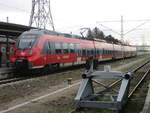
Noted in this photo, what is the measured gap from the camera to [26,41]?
789 inches

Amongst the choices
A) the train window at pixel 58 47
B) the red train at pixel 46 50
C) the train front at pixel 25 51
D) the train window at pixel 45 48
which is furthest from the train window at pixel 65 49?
the train front at pixel 25 51

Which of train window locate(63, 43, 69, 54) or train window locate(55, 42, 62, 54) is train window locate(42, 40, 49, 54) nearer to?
train window locate(55, 42, 62, 54)

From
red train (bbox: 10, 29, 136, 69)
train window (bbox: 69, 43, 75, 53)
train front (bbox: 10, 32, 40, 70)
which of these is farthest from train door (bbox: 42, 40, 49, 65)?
train window (bbox: 69, 43, 75, 53)

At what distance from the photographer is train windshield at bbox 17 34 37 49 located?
1973 centimetres

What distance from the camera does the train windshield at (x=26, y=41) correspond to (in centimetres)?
1973

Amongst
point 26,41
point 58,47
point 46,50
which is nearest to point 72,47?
point 58,47

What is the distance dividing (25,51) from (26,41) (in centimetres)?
84

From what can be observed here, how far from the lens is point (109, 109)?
30.4ft

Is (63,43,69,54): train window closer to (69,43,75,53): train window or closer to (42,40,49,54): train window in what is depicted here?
(69,43,75,53): train window

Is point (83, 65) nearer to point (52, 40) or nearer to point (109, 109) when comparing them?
point (52, 40)

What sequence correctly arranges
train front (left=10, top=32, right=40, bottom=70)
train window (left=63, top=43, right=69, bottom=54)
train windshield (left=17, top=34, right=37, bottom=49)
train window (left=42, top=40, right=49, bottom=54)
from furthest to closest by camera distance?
train window (left=63, top=43, right=69, bottom=54)
train window (left=42, top=40, right=49, bottom=54)
train windshield (left=17, top=34, right=37, bottom=49)
train front (left=10, top=32, right=40, bottom=70)

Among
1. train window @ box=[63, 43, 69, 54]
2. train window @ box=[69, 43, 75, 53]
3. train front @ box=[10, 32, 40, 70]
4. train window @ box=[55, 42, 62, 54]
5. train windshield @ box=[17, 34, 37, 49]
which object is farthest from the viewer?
train window @ box=[69, 43, 75, 53]

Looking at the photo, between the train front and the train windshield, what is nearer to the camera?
the train front

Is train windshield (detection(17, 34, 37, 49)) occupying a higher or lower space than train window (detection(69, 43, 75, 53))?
higher
